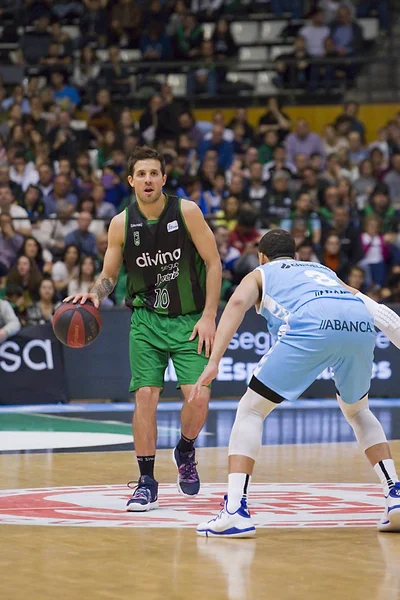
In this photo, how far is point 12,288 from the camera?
15383mm

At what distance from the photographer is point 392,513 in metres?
6.54

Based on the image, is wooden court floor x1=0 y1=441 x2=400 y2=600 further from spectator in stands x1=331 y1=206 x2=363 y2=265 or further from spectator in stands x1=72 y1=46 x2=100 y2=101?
spectator in stands x1=72 y1=46 x2=100 y2=101

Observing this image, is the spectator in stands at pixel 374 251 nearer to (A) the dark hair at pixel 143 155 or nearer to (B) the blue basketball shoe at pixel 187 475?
(B) the blue basketball shoe at pixel 187 475

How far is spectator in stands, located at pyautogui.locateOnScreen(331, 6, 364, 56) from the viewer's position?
74.4 ft

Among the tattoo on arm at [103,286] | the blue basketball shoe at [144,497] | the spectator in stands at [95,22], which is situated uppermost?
the tattoo on arm at [103,286]

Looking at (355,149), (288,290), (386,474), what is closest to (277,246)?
(288,290)

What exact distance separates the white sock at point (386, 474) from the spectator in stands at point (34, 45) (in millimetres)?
16711

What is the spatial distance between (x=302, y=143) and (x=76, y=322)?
43.0ft

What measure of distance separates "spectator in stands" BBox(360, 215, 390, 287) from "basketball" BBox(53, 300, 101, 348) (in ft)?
32.6

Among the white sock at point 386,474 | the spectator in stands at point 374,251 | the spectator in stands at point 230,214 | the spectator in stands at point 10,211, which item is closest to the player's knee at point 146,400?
the white sock at point 386,474

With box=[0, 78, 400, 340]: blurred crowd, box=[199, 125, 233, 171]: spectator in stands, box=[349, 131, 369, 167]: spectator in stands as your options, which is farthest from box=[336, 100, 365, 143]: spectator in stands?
box=[199, 125, 233, 171]: spectator in stands

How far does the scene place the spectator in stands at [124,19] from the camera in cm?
2291

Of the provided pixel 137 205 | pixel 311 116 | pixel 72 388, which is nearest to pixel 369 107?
pixel 311 116

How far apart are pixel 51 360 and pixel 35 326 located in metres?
0.45
